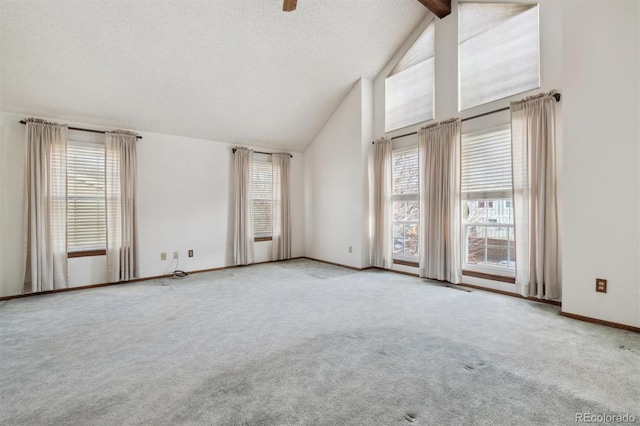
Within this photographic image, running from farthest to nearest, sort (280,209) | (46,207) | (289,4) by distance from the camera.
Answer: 1. (280,209)
2. (46,207)
3. (289,4)

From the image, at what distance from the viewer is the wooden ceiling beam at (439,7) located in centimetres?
413

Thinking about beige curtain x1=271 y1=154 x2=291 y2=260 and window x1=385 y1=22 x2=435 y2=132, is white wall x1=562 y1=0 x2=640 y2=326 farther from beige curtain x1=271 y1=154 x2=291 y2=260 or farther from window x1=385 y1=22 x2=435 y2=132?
beige curtain x1=271 y1=154 x2=291 y2=260

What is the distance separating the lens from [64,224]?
4.07 metres

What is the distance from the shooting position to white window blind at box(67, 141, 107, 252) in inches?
165

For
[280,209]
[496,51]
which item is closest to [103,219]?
[280,209]

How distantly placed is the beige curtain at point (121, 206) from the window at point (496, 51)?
5135 mm

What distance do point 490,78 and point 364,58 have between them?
6.61 feet

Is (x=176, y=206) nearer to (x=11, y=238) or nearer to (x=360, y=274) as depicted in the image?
(x=11, y=238)

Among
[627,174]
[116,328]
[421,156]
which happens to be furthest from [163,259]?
[627,174]

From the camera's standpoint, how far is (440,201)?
166 inches

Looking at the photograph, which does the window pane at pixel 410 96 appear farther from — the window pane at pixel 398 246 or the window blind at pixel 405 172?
the window pane at pixel 398 246

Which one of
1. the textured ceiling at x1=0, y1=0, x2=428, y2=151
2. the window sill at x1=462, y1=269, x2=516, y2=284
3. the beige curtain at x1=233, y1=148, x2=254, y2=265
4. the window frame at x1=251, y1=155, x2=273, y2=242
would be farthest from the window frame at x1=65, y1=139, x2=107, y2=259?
the window sill at x1=462, y1=269, x2=516, y2=284

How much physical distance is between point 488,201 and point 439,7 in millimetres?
2916

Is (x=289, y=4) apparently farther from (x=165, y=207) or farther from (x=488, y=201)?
(x=165, y=207)
